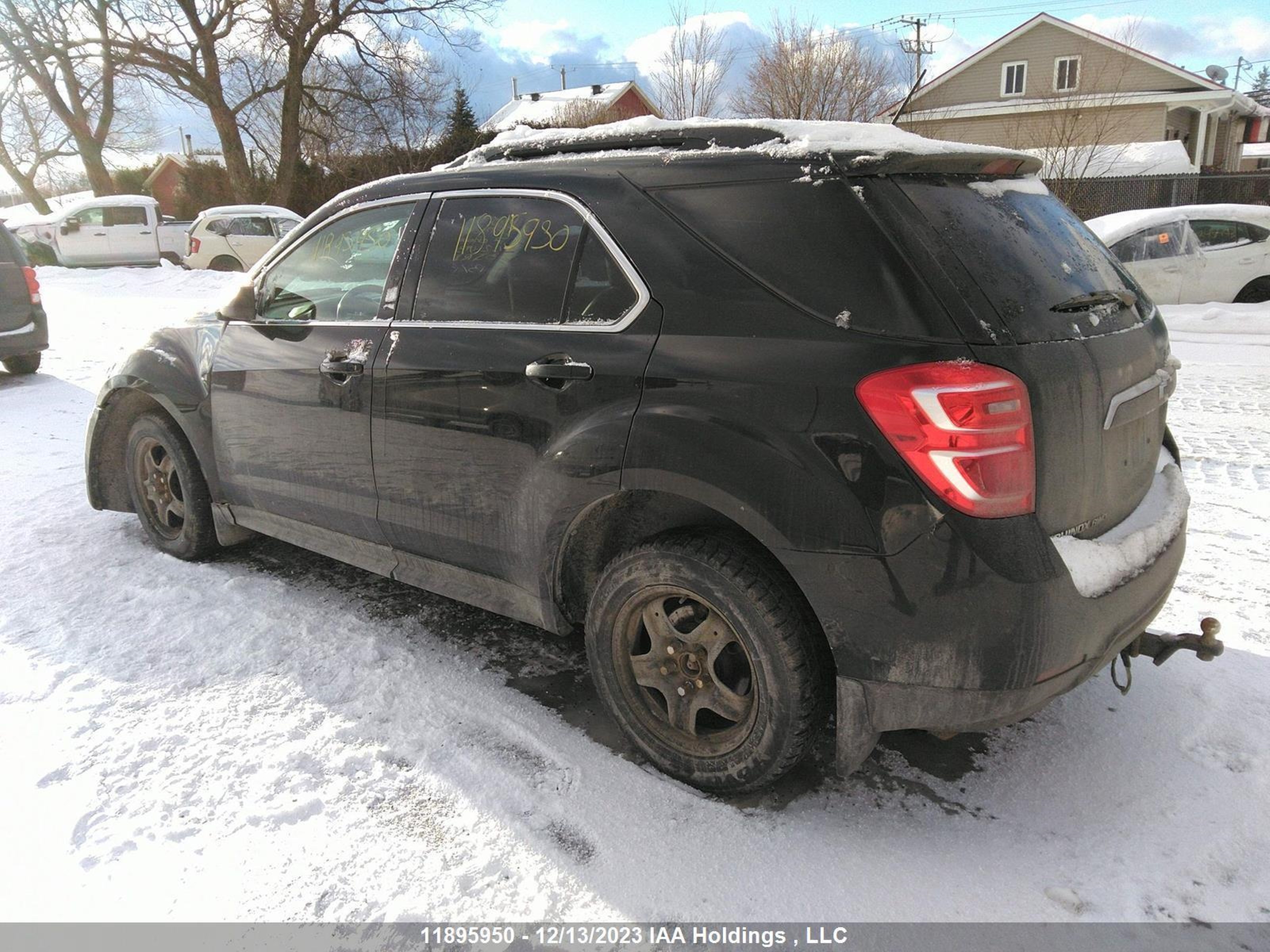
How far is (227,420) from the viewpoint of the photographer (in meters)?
4.11

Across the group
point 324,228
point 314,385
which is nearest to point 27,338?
point 324,228

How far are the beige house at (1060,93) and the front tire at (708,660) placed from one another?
3146 cm

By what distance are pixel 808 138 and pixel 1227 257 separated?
40.4ft

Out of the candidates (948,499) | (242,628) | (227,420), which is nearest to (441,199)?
(227,420)

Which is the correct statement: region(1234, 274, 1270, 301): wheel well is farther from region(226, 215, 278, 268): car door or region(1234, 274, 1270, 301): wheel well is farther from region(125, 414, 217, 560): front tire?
region(226, 215, 278, 268): car door

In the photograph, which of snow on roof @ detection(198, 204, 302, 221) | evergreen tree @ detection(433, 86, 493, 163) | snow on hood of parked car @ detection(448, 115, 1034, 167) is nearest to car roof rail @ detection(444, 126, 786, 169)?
snow on hood of parked car @ detection(448, 115, 1034, 167)

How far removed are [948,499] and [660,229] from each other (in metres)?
1.17

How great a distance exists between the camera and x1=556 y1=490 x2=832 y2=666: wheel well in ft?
8.63

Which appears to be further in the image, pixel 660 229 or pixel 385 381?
pixel 385 381

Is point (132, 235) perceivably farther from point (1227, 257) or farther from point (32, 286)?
point (1227, 257)

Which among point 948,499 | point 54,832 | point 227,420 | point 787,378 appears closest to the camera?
point 948,499

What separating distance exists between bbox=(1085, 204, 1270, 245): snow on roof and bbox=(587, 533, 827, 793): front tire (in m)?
11.6

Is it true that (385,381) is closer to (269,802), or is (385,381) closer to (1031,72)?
(269,802)

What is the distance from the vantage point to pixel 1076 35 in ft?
116
